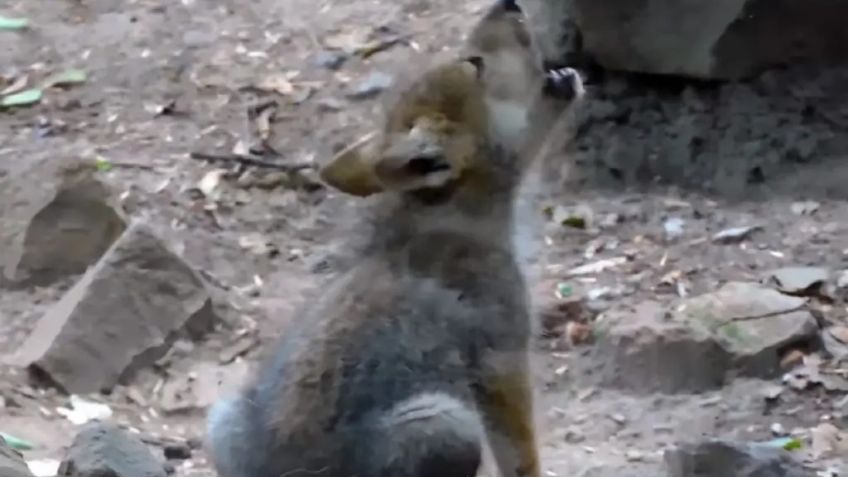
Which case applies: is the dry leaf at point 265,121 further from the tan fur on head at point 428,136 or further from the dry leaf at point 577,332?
the tan fur on head at point 428,136

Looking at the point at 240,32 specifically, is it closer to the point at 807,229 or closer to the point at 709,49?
the point at 709,49

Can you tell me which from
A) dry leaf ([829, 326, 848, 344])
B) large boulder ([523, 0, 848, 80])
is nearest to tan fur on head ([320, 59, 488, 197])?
dry leaf ([829, 326, 848, 344])

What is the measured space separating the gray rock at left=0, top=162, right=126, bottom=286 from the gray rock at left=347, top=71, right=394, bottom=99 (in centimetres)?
159

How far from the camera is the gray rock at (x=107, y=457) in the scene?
3711 millimetres

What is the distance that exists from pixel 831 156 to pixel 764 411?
1.80 meters

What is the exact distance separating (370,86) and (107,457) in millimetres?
3497

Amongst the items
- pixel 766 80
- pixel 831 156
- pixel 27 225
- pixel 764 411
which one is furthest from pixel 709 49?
pixel 27 225

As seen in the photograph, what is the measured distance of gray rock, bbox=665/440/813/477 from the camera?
3.77m

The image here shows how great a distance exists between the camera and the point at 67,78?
729cm

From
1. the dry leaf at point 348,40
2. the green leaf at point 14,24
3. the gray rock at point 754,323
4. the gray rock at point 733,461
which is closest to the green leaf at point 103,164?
the dry leaf at point 348,40

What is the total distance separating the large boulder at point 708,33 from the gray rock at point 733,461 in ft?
8.45

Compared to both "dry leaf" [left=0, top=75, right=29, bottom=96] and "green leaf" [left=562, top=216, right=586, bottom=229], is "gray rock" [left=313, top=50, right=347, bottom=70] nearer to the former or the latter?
"dry leaf" [left=0, top=75, right=29, bottom=96]

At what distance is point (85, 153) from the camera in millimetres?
6633

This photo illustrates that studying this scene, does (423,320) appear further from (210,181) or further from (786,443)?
(210,181)
